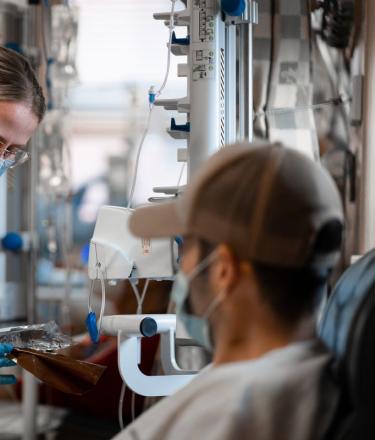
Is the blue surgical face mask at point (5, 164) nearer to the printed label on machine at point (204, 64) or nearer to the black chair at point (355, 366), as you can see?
the printed label on machine at point (204, 64)

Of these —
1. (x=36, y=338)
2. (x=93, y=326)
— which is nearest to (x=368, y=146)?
(x=93, y=326)

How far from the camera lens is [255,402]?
2.89ft

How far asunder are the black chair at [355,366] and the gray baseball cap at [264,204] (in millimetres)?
95

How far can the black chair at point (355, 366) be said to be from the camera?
912mm

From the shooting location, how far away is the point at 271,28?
2482mm

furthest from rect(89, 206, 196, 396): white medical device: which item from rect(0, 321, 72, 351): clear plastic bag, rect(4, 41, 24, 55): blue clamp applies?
rect(4, 41, 24, 55): blue clamp

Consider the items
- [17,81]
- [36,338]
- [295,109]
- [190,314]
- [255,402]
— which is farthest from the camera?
[295,109]

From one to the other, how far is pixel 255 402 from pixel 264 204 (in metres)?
0.25

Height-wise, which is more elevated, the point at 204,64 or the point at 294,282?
the point at 204,64

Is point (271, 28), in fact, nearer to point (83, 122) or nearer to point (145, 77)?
point (145, 77)

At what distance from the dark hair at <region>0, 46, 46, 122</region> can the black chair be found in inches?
45.6

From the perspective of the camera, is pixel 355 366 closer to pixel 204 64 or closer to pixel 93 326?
pixel 93 326

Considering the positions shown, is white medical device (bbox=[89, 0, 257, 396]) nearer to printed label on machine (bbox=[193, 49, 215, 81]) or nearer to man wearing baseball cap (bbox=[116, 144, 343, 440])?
printed label on machine (bbox=[193, 49, 215, 81])

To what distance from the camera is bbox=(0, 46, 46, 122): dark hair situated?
1.81 meters
